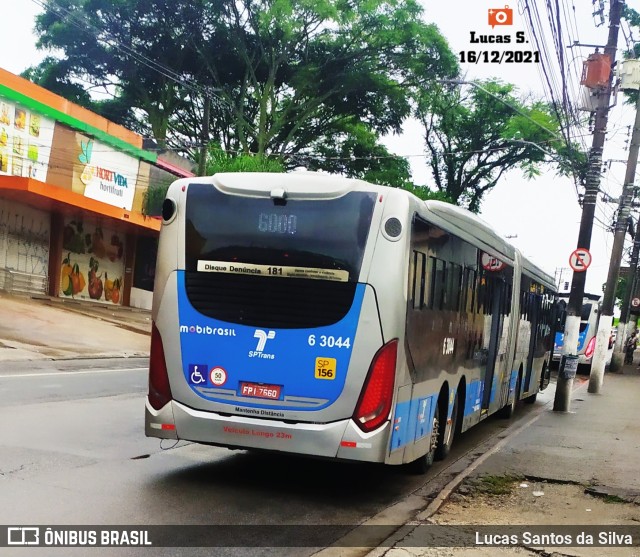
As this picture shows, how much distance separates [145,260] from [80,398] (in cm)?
2707

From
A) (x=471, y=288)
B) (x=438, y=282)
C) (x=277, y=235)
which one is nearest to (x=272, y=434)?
(x=277, y=235)

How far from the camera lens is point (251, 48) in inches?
1693

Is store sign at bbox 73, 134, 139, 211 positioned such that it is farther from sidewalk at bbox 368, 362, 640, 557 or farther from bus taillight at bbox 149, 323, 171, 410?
bus taillight at bbox 149, 323, 171, 410

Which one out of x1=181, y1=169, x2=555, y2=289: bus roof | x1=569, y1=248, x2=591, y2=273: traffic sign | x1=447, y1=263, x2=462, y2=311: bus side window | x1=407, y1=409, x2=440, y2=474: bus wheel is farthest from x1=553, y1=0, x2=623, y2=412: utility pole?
x1=181, y1=169, x2=555, y2=289: bus roof

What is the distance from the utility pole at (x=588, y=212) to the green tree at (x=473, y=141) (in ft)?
97.4

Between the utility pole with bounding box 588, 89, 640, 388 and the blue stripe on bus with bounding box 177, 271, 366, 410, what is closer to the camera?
the blue stripe on bus with bounding box 177, 271, 366, 410

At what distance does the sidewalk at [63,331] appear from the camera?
2005cm

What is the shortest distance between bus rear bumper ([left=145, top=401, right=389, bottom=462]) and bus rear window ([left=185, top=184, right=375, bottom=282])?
4.29 feet

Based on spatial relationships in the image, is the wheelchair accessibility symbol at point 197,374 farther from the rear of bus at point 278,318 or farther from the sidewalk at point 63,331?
the sidewalk at point 63,331

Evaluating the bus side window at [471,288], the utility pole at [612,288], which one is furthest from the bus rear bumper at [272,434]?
the utility pole at [612,288]

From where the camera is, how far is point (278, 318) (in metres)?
7.49

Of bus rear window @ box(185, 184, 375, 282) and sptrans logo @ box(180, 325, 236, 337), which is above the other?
bus rear window @ box(185, 184, 375, 282)

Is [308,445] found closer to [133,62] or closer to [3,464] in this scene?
[3,464]

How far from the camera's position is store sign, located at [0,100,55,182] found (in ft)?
87.5
